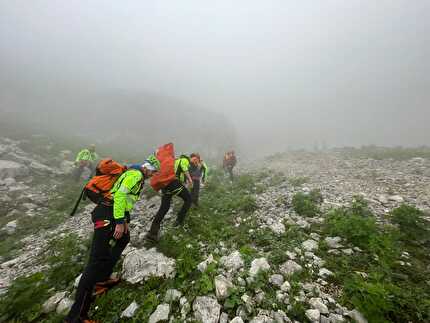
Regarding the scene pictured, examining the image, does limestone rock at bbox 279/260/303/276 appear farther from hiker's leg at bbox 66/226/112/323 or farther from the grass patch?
hiker's leg at bbox 66/226/112/323

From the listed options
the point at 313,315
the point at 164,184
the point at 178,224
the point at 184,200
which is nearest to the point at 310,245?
the point at 313,315

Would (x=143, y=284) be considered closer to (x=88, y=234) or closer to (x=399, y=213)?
(x=88, y=234)

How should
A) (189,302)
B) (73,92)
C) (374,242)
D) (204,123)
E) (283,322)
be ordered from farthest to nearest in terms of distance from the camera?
1. (73,92)
2. (204,123)
3. (374,242)
4. (189,302)
5. (283,322)

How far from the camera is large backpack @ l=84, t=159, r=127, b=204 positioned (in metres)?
4.43

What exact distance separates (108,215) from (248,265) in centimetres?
361

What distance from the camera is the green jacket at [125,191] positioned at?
4.23m

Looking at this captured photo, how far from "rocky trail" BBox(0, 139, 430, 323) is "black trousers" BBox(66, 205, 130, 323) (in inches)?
16.6

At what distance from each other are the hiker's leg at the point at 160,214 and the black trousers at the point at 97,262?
1411 mm

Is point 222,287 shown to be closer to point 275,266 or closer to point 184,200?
point 275,266

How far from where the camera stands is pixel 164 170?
6125 millimetres

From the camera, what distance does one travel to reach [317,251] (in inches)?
195

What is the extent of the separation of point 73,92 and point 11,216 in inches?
3993

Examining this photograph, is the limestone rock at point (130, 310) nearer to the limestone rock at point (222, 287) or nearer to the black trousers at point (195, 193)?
the limestone rock at point (222, 287)

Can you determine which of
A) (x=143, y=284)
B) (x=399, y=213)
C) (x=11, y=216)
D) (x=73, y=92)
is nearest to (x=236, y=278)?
(x=143, y=284)
